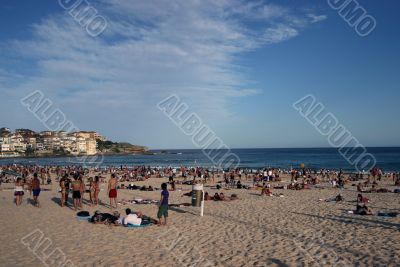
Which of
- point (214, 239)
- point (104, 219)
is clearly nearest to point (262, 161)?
point (104, 219)

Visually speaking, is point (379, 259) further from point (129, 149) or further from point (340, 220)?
point (129, 149)

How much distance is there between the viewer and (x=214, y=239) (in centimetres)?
936

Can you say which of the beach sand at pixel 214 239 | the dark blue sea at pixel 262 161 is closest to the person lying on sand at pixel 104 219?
the beach sand at pixel 214 239

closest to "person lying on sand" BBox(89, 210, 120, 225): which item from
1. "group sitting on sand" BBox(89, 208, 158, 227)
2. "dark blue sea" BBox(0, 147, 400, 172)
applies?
→ "group sitting on sand" BBox(89, 208, 158, 227)

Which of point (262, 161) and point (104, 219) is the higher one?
point (262, 161)

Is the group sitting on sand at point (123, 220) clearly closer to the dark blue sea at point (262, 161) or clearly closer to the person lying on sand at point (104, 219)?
the person lying on sand at point (104, 219)

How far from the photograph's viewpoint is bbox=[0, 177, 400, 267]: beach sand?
755 cm

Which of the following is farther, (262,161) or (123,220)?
(262,161)

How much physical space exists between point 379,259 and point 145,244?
5118 millimetres

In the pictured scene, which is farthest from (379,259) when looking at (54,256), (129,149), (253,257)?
(129,149)

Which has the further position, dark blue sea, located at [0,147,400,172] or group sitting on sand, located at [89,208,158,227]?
dark blue sea, located at [0,147,400,172]

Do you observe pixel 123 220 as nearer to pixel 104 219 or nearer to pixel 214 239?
pixel 104 219

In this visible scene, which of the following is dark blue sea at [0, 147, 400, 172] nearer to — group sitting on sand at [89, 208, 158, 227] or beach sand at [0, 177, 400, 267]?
beach sand at [0, 177, 400, 267]

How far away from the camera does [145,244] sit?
8.89 metres
